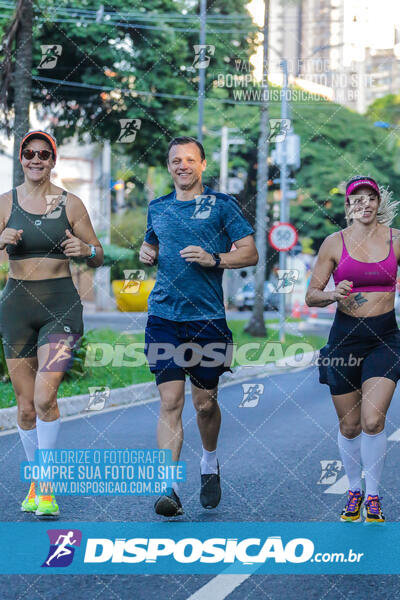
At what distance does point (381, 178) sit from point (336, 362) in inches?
1714

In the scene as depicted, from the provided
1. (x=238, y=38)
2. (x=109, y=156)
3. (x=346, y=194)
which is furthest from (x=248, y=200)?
(x=346, y=194)

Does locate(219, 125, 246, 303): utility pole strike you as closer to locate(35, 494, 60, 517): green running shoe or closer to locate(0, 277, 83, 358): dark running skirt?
locate(0, 277, 83, 358): dark running skirt

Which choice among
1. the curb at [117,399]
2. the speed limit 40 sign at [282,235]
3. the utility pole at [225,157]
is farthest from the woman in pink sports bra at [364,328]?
the utility pole at [225,157]

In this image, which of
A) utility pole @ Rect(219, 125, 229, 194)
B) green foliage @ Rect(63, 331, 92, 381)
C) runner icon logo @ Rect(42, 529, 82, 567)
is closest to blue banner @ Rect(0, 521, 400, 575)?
runner icon logo @ Rect(42, 529, 82, 567)

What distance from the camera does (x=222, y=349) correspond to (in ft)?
18.4

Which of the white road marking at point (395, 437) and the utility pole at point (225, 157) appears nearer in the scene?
the white road marking at point (395, 437)

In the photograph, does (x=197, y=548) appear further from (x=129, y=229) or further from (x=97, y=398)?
(x=129, y=229)

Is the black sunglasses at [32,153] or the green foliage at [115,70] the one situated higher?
the green foliage at [115,70]

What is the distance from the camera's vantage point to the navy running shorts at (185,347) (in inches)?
219

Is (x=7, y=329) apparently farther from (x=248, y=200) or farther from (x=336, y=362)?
(x=248, y=200)

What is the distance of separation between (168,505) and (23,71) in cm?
831

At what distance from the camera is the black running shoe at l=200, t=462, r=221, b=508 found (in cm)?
582

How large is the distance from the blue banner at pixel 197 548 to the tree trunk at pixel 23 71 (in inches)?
313

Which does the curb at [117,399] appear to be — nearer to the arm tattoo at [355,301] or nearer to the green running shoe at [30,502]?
the green running shoe at [30,502]
